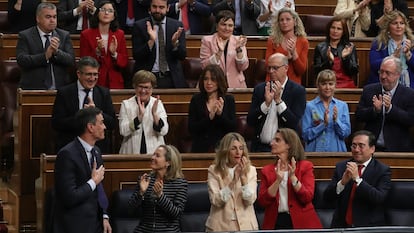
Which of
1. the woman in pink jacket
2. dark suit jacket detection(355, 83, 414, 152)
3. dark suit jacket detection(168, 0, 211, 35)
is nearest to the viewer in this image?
dark suit jacket detection(355, 83, 414, 152)

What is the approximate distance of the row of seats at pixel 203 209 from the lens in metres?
6.81

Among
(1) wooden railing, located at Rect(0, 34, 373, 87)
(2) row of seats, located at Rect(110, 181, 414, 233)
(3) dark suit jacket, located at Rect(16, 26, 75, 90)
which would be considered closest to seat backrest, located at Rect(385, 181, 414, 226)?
(2) row of seats, located at Rect(110, 181, 414, 233)

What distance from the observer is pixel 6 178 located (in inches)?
324

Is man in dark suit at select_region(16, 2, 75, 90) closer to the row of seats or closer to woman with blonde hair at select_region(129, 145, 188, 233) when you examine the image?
the row of seats

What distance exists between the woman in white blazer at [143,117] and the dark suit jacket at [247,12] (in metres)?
1.95

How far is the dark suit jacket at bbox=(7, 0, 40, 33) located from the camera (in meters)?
8.87

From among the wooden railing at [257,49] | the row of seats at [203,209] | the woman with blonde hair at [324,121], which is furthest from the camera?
the wooden railing at [257,49]

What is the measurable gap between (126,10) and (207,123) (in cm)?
212

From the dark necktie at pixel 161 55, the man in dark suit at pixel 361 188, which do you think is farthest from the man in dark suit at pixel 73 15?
the man in dark suit at pixel 361 188

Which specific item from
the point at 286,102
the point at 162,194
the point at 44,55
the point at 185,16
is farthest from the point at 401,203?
the point at 185,16

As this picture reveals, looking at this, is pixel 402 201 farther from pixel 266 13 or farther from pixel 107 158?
pixel 266 13

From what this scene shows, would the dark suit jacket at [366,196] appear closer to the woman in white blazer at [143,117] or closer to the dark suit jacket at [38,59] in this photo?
the woman in white blazer at [143,117]

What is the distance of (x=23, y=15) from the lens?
350 inches

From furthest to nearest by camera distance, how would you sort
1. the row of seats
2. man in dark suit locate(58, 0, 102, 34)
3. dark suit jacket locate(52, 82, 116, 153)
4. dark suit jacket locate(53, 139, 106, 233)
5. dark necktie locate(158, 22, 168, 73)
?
man in dark suit locate(58, 0, 102, 34), dark necktie locate(158, 22, 168, 73), dark suit jacket locate(52, 82, 116, 153), the row of seats, dark suit jacket locate(53, 139, 106, 233)
